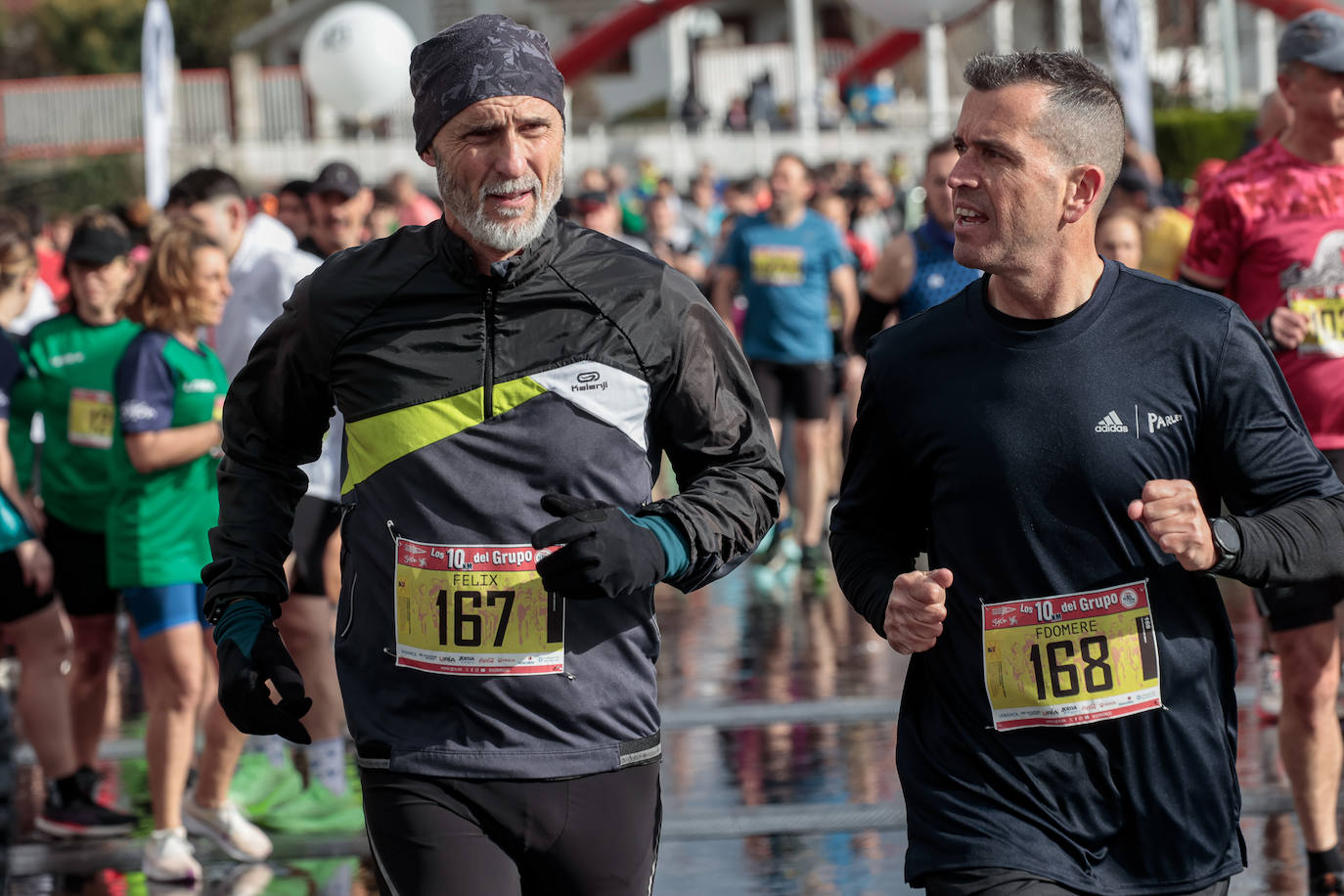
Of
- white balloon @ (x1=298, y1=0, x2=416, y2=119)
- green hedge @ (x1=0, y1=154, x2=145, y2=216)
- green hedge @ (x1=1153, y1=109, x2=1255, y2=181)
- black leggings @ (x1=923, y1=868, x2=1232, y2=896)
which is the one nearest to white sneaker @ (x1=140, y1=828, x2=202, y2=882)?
black leggings @ (x1=923, y1=868, x2=1232, y2=896)

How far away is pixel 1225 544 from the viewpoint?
123 inches

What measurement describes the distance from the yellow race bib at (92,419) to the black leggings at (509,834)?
13.6 feet

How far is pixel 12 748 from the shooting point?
27.0 ft

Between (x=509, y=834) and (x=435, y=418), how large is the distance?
72 cm

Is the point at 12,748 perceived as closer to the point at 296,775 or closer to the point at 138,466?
the point at 296,775

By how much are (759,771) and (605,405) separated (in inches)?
157

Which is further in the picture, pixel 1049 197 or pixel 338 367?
pixel 338 367

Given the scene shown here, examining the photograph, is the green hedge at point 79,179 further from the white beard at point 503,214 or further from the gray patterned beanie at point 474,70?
the white beard at point 503,214

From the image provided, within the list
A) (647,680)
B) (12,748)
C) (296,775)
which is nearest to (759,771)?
(296,775)

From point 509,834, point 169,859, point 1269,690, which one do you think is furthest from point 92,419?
point 1269,690

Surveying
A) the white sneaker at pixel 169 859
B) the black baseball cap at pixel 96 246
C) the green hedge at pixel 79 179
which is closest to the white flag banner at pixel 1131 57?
the black baseball cap at pixel 96 246

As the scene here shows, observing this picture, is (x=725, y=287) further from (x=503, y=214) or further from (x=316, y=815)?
(x=503, y=214)

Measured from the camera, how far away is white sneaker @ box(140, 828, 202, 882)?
6.23 metres

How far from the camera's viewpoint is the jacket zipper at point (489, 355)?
3443 millimetres
